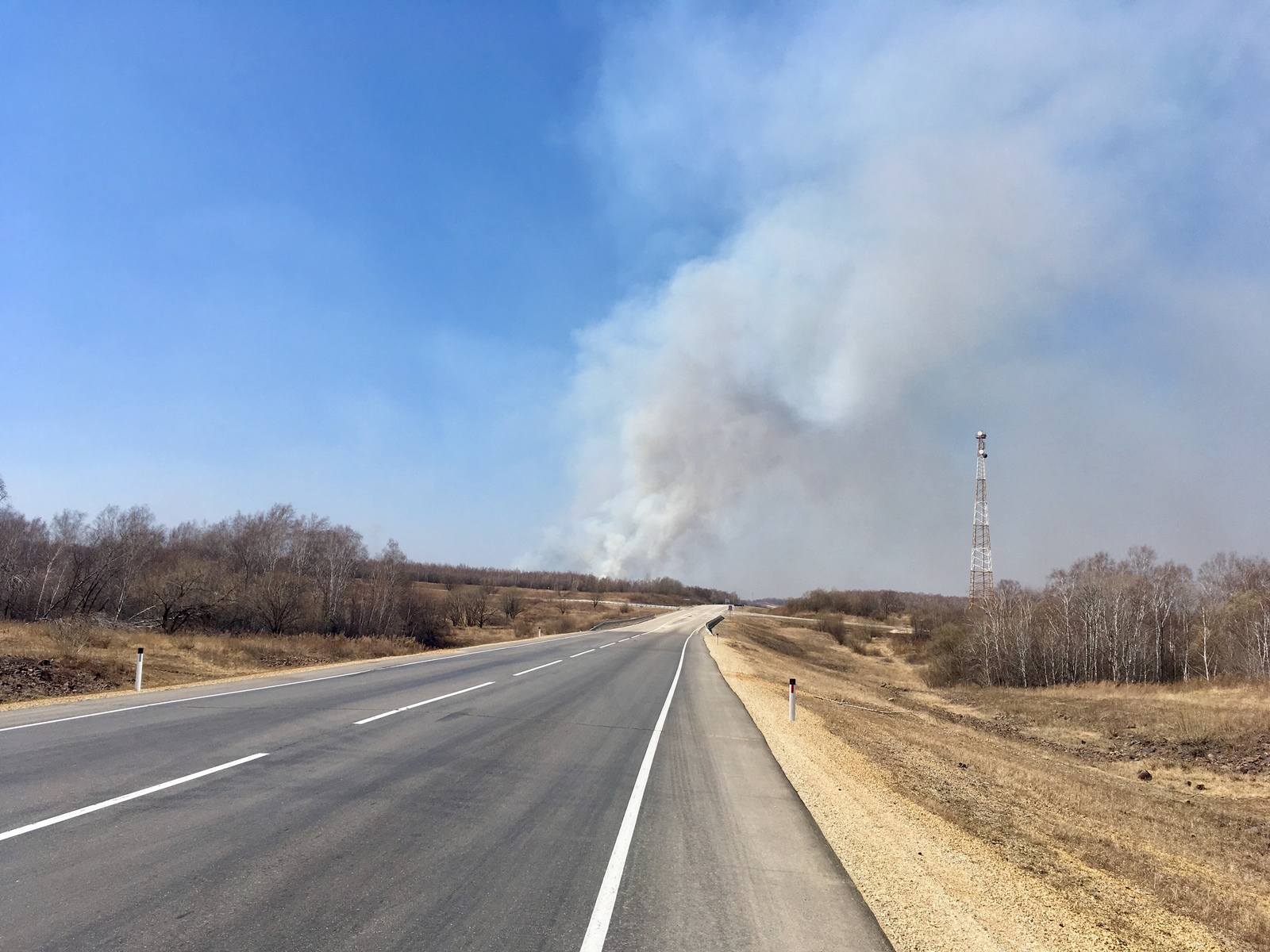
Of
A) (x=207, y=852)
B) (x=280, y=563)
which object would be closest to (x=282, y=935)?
(x=207, y=852)

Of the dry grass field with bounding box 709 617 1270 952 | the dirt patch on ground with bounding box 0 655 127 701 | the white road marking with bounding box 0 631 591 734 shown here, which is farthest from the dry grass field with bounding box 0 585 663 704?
the dry grass field with bounding box 709 617 1270 952

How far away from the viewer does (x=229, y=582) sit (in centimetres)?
4356

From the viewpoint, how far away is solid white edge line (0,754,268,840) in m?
5.37

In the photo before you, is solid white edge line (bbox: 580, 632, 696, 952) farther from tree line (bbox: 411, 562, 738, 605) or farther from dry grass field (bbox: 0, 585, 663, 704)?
tree line (bbox: 411, 562, 738, 605)

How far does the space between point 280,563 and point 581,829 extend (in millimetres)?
57529

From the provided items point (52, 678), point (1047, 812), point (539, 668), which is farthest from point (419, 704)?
point (1047, 812)

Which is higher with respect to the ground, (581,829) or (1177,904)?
(581,829)

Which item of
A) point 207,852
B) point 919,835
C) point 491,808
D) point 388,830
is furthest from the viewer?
point 919,835

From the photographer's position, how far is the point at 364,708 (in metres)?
12.4

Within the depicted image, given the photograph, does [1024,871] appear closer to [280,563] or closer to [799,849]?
[799,849]

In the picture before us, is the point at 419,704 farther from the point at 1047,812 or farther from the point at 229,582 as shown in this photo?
the point at 229,582

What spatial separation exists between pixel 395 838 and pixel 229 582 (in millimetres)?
45239

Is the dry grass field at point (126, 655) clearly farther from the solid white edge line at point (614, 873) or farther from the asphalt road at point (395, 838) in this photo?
the solid white edge line at point (614, 873)

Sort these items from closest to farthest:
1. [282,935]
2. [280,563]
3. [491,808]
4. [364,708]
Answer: [282,935]
[491,808]
[364,708]
[280,563]
